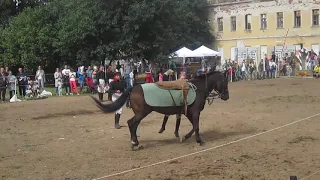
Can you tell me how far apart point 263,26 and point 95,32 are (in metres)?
28.3

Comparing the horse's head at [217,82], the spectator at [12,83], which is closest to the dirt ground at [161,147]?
the horse's head at [217,82]

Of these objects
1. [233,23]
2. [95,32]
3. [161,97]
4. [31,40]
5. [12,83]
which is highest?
[233,23]

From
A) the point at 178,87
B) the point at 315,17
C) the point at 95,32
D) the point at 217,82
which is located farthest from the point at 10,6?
the point at 178,87

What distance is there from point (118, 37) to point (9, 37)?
11412 millimetres

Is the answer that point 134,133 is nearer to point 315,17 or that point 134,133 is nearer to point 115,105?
point 115,105

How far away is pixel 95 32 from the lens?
1293 inches

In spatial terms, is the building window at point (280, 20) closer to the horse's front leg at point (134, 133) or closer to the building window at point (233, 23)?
the building window at point (233, 23)

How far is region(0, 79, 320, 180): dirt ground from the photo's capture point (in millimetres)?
8117

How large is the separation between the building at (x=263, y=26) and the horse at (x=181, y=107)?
42.5 m

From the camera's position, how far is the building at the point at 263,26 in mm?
51625

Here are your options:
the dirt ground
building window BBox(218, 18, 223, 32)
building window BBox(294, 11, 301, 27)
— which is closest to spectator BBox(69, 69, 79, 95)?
the dirt ground

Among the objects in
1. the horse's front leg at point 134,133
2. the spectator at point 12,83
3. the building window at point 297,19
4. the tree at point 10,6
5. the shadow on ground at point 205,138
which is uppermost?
the tree at point 10,6

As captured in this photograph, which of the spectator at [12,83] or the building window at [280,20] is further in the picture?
the building window at [280,20]

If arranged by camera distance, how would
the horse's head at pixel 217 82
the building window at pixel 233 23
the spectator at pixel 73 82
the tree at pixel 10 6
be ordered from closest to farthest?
the horse's head at pixel 217 82 → the spectator at pixel 73 82 → the tree at pixel 10 6 → the building window at pixel 233 23
